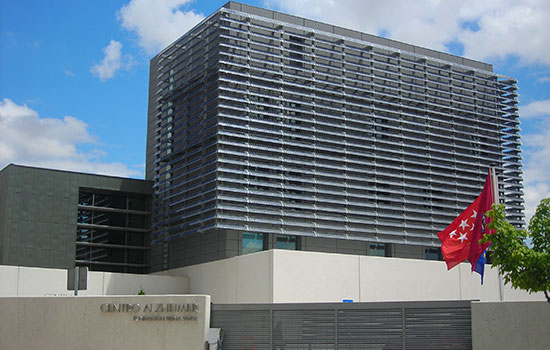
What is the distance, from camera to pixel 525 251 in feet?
61.0

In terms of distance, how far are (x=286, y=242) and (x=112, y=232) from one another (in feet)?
45.7

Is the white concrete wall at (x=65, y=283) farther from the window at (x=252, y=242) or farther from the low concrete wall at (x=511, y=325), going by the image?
the low concrete wall at (x=511, y=325)

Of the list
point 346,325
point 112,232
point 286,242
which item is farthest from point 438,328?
point 112,232

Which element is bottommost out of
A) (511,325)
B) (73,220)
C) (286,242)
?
(511,325)

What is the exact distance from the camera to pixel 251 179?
42.8m

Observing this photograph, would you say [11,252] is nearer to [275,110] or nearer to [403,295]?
[275,110]

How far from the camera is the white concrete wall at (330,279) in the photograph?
122 feet

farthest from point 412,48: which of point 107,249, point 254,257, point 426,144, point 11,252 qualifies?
point 11,252

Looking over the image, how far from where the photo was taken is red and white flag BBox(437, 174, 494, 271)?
26172 millimetres

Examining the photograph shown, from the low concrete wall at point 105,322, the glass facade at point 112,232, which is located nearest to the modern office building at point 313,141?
the glass facade at point 112,232

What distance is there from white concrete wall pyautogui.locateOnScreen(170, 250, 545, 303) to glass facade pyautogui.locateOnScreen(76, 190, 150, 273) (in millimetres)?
8976

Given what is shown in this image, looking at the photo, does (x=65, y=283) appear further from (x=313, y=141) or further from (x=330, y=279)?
(x=313, y=141)

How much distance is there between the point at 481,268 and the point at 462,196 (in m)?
25.1

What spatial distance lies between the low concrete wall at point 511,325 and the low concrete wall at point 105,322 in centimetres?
896
